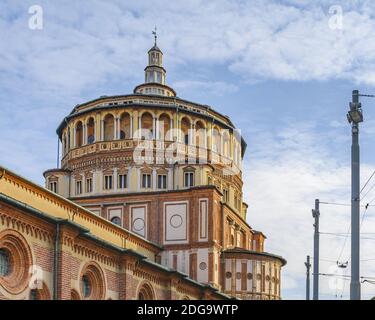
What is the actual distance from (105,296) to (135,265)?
3992mm

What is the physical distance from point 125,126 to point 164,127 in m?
3.42

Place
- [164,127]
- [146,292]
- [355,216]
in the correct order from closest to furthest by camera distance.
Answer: [355,216] → [146,292] → [164,127]

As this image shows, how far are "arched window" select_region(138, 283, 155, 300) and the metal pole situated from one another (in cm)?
2654

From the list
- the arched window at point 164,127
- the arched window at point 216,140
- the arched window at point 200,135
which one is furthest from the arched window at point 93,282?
the arched window at point 216,140

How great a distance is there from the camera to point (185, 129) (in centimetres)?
6781

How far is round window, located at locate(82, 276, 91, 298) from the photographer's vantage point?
37.5m

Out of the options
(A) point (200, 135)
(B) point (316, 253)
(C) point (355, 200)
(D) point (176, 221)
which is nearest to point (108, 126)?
(A) point (200, 135)

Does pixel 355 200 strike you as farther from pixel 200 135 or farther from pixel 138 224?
pixel 200 135

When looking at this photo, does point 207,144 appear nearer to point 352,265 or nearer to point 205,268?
point 205,268

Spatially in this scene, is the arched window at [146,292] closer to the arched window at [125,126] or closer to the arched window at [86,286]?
the arched window at [86,286]

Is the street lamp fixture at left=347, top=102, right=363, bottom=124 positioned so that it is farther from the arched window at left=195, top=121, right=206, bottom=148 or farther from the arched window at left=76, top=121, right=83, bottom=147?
the arched window at left=76, top=121, right=83, bottom=147

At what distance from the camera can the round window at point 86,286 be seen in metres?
37.5
